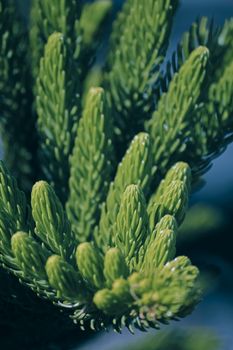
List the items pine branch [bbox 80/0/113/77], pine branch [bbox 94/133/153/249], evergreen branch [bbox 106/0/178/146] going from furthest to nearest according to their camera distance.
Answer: pine branch [bbox 80/0/113/77]
evergreen branch [bbox 106/0/178/146]
pine branch [bbox 94/133/153/249]

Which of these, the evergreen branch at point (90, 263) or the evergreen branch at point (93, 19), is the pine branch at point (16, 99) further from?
the evergreen branch at point (90, 263)

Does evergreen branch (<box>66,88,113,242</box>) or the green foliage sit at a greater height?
evergreen branch (<box>66,88,113,242</box>)

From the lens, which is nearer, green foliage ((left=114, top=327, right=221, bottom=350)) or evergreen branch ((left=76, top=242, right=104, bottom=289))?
evergreen branch ((left=76, top=242, right=104, bottom=289))

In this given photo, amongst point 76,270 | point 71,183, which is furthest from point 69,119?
point 76,270

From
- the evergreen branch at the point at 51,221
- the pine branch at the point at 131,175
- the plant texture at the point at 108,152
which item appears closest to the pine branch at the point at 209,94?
the plant texture at the point at 108,152

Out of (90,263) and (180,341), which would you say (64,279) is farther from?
(180,341)

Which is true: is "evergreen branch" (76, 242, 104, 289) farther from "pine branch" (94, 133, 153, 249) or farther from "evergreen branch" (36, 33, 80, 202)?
"evergreen branch" (36, 33, 80, 202)

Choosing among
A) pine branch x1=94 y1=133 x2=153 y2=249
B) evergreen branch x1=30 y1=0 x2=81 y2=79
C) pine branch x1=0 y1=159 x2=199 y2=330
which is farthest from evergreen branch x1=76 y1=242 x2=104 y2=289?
evergreen branch x1=30 y1=0 x2=81 y2=79
